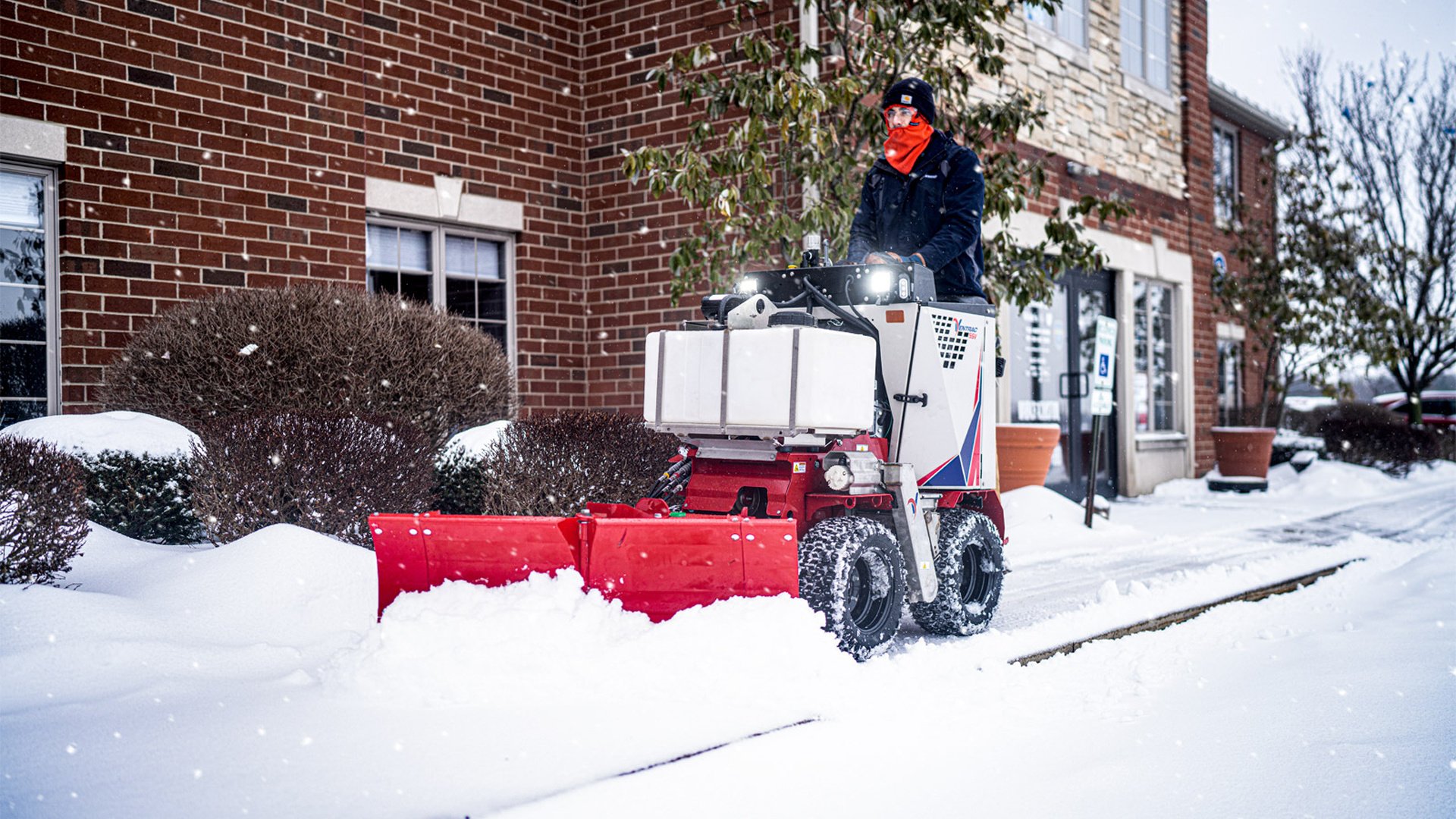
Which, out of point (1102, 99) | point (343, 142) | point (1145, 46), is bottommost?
point (343, 142)

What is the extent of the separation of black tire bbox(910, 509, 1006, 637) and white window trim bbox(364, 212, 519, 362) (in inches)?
179

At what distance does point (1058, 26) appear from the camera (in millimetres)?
12070

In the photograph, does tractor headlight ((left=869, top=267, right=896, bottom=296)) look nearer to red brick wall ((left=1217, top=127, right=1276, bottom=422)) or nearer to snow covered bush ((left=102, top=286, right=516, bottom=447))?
snow covered bush ((left=102, top=286, right=516, bottom=447))

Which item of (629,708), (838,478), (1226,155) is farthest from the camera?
(1226,155)

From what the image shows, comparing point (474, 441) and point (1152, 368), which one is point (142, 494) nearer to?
point (474, 441)

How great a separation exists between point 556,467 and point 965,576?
7.15ft

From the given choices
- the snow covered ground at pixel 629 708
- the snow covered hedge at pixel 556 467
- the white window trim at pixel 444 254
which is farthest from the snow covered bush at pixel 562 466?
the white window trim at pixel 444 254

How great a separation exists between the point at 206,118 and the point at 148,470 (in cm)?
319

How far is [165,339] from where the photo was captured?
21.2 feet

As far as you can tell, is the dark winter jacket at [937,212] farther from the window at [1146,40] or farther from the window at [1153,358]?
the window at [1146,40]

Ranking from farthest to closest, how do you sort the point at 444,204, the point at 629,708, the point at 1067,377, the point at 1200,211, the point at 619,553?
the point at 1200,211, the point at 1067,377, the point at 444,204, the point at 619,553, the point at 629,708

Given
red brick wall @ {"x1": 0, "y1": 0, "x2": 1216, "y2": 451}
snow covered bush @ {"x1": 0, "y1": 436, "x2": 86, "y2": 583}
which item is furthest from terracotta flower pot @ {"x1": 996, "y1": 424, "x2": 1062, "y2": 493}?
snow covered bush @ {"x1": 0, "y1": 436, "x2": 86, "y2": 583}

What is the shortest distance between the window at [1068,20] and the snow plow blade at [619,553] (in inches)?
369

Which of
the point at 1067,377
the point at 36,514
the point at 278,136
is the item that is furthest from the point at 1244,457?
the point at 36,514
